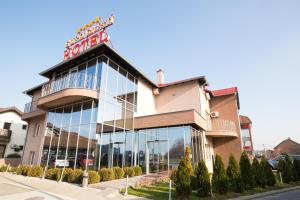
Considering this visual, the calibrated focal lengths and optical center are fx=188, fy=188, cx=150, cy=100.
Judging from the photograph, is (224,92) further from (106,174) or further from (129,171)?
(106,174)

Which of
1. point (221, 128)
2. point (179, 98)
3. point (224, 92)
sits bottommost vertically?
point (221, 128)

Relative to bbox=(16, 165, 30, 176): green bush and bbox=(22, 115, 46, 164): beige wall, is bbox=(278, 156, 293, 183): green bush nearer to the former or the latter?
bbox=(16, 165, 30, 176): green bush

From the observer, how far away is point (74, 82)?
16.0 metres

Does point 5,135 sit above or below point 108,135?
above

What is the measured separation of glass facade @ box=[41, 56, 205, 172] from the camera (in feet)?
44.3

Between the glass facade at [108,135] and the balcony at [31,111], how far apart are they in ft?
10.3

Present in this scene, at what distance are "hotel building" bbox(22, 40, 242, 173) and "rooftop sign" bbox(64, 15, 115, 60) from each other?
128 centimetres

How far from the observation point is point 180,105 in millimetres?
18906

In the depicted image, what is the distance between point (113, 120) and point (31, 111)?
470 inches

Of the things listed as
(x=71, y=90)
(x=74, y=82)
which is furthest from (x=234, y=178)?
(x=74, y=82)

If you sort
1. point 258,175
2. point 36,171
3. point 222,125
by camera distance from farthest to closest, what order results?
1. point 222,125
2. point 36,171
3. point 258,175

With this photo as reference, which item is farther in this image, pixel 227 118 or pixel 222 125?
pixel 227 118

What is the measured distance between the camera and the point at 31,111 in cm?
2086

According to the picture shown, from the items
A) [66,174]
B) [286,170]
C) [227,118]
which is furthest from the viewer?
[227,118]
